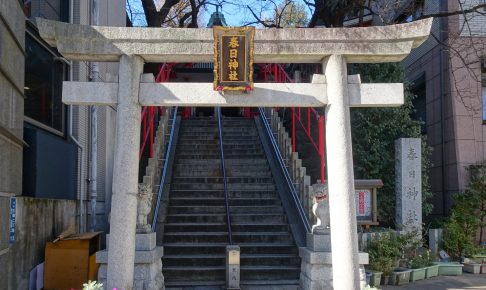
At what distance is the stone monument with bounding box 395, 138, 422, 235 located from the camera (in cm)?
1303

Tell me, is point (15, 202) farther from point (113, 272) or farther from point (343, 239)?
point (343, 239)

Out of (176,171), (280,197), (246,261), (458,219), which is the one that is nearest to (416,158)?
(458,219)

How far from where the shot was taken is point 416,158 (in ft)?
43.4

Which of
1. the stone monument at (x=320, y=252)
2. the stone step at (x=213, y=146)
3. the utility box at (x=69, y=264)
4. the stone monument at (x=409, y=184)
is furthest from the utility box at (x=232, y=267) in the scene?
the stone step at (x=213, y=146)

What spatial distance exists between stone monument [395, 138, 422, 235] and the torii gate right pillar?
618 centimetres

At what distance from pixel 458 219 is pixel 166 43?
1004cm

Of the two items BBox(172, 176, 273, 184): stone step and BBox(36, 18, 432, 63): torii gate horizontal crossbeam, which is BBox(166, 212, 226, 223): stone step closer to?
BBox(172, 176, 273, 184): stone step

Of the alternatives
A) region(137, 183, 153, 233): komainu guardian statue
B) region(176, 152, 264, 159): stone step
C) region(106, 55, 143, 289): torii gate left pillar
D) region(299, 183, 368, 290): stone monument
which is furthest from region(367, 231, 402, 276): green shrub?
region(106, 55, 143, 289): torii gate left pillar

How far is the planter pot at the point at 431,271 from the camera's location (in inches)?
464

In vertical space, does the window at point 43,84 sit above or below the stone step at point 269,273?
above

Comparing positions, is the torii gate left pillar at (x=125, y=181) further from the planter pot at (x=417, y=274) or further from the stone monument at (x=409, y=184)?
the stone monument at (x=409, y=184)

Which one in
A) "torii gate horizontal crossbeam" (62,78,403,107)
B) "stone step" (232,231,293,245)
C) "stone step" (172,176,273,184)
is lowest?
"stone step" (232,231,293,245)

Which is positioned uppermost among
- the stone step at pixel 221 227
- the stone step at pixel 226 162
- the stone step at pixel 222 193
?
the stone step at pixel 226 162

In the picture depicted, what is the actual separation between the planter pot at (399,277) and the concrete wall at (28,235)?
6.75 m
